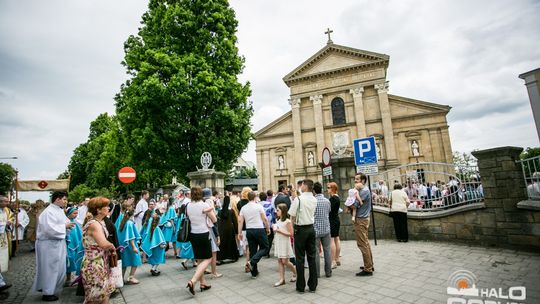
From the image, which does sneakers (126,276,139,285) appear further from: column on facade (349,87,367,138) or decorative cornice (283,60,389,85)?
decorative cornice (283,60,389,85)

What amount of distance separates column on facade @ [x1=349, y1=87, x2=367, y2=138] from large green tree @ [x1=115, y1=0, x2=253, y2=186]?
57.9 ft

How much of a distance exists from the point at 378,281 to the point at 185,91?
39.4 feet

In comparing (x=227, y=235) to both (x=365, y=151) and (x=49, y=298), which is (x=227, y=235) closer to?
(x=49, y=298)

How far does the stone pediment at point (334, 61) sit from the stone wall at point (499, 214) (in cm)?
2556

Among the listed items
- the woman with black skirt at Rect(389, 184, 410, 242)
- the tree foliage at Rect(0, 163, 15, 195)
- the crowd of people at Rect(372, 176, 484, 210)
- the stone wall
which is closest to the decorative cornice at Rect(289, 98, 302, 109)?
the crowd of people at Rect(372, 176, 484, 210)

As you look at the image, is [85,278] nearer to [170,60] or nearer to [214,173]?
[214,173]

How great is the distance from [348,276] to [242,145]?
11.0 m

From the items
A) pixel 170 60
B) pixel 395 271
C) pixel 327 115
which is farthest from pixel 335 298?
pixel 327 115

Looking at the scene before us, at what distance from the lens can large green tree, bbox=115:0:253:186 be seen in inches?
537

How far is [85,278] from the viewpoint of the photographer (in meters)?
3.41

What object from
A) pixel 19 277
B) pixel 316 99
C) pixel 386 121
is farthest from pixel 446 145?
pixel 19 277

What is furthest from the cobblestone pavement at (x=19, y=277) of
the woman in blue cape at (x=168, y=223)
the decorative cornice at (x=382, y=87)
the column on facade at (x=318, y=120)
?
the decorative cornice at (x=382, y=87)

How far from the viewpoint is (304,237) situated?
4.61m

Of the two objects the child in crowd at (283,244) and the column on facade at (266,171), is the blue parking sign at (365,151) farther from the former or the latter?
the column on facade at (266,171)
